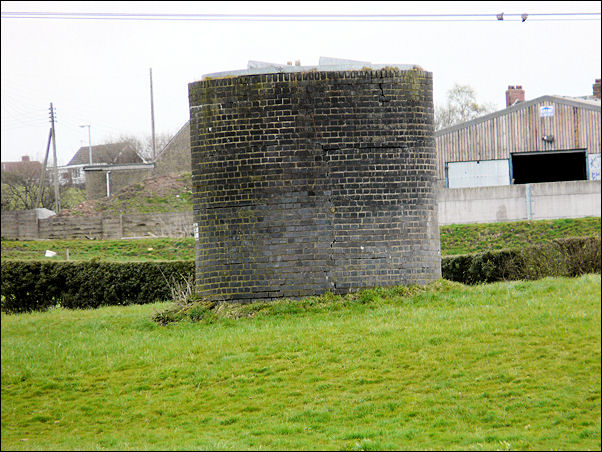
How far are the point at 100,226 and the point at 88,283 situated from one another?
23.8 meters

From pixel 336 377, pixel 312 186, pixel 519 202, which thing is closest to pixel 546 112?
pixel 519 202

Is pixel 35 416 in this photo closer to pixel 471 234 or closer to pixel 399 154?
pixel 399 154

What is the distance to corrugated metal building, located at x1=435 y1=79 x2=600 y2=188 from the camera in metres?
39.5

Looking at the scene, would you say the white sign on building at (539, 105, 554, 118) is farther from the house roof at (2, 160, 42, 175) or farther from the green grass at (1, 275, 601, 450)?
the house roof at (2, 160, 42, 175)

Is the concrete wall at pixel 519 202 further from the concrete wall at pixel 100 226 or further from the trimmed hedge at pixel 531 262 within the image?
the concrete wall at pixel 100 226

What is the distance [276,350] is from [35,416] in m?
3.89

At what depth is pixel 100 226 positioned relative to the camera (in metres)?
46.3

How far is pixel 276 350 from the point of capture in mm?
13484

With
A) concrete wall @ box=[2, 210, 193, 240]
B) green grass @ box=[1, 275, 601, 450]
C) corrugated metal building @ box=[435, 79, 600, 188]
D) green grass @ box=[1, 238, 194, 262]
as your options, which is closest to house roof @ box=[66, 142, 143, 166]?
concrete wall @ box=[2, 210, 193, 240]

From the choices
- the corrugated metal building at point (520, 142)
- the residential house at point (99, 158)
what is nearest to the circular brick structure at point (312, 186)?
the corrugated metal building at point (520, 142)

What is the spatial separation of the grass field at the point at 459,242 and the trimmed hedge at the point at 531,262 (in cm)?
923

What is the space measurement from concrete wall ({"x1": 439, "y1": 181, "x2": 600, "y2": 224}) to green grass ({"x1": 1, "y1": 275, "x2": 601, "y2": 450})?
19953 millimetres

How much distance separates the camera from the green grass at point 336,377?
9766 millimetres

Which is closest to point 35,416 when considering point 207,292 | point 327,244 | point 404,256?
point 207,292
